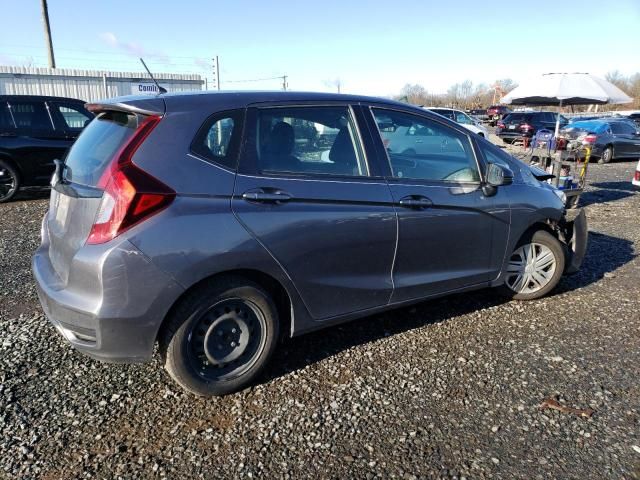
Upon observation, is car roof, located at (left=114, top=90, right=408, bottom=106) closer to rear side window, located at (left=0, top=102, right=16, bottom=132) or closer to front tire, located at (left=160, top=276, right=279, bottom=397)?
front tire, located at (left=160, top=276, right=279, bottom=397)

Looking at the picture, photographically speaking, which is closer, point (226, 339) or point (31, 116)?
point (226, 339)

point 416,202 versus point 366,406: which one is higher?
point 416,202

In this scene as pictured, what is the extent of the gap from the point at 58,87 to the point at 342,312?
67.3 feet

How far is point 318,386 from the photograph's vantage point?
3104mm

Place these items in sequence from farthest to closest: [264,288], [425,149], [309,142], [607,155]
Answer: [607,155] → [425,149] → [309,142] → [264,288]

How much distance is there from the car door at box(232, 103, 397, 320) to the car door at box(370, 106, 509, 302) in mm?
159

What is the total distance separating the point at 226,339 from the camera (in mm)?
2969

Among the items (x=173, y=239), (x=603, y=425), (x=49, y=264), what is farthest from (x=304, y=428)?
(x=49, y=264)

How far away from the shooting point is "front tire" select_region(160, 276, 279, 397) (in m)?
2.77

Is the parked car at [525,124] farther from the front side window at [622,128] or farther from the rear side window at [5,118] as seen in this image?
the rear side window at [5,118]

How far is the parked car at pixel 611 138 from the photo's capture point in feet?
54.8

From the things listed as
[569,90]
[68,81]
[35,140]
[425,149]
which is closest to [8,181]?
[35,140]

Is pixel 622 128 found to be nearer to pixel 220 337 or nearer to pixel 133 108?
pixel 220 337

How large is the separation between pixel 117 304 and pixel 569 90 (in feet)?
32.8
